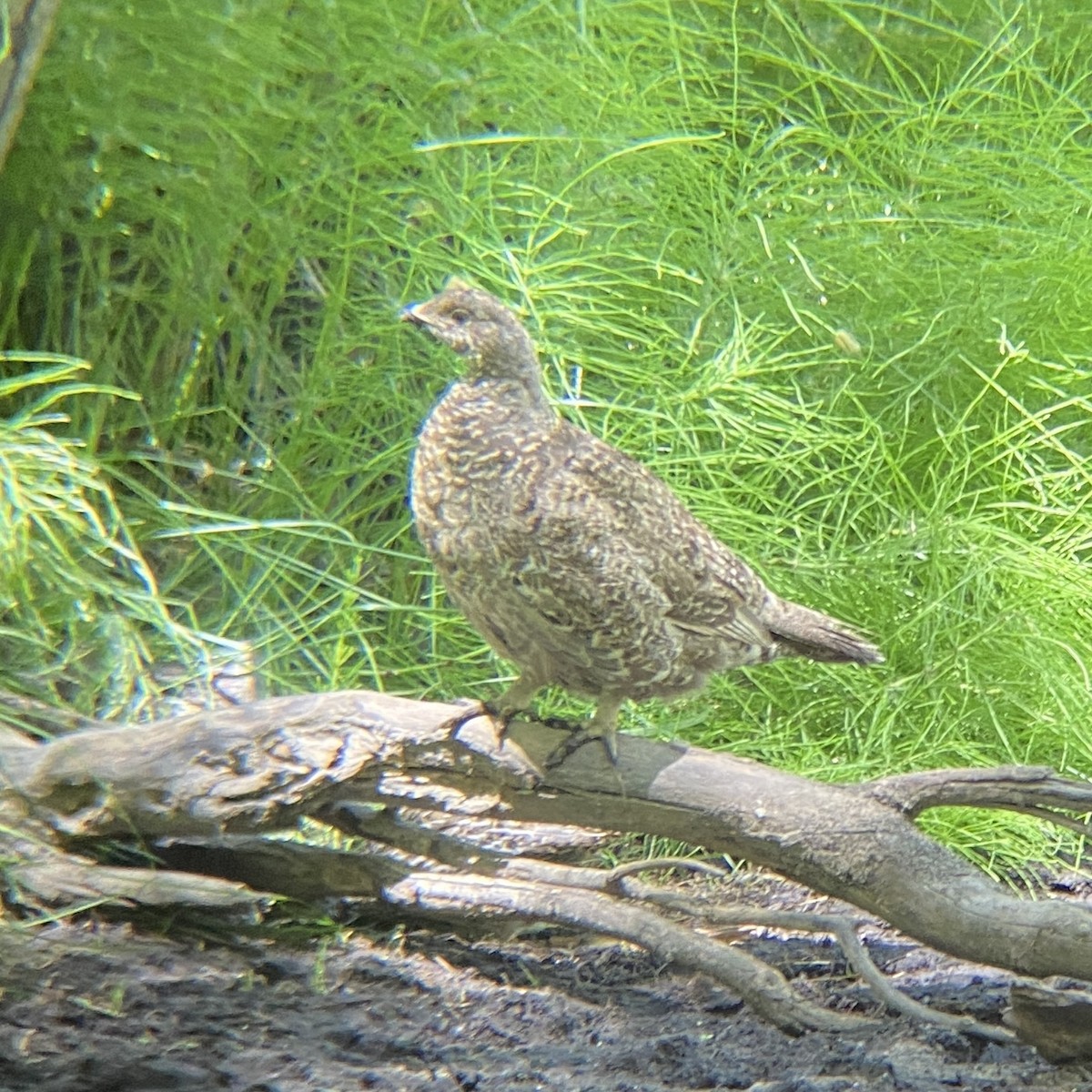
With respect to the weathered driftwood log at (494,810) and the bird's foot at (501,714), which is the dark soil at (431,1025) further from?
the bird's foot at (501,714)

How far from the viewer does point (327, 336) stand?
4086mm

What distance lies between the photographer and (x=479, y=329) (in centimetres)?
287

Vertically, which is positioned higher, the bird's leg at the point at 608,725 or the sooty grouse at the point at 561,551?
the sooty grouse at the point at 561,551

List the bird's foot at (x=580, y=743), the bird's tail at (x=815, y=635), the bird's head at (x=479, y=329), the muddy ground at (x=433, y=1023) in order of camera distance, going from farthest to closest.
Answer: the bird's tail at (x=815, y=635), the bird's head at (x=479, y=329), the bird's foot at (x=580, y=743), the muddy ground at (x=433, y=1023)

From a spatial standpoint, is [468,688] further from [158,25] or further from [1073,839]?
[158,25]

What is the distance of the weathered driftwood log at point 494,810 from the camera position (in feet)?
8.04

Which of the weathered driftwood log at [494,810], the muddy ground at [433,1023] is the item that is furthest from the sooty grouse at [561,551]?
the muddy ground at [433,1023]

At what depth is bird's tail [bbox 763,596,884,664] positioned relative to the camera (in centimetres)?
306

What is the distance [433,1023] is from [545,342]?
2.13 metres

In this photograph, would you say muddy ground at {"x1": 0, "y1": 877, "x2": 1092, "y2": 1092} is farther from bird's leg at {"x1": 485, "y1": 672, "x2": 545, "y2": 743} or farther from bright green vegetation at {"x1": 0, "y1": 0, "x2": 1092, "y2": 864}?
bright green vegetation at {"x1": 0, "y1": 0, "x2": 1092, "y2": 864}

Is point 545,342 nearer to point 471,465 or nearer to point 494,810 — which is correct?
point 471,465

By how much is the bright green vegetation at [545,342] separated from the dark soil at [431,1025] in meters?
0.95

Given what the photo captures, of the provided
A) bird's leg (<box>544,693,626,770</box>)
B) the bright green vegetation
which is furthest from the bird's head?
the bright green vegetation

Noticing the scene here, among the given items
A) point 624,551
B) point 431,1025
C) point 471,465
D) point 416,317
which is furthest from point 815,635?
point 431,1025
